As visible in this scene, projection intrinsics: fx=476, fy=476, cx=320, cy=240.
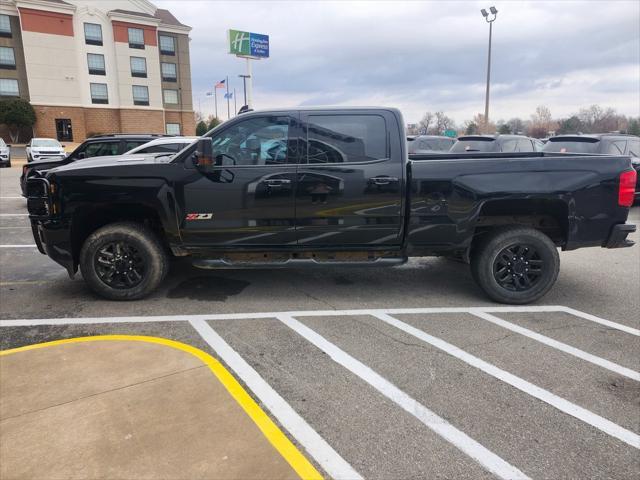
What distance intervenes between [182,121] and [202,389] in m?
52.6

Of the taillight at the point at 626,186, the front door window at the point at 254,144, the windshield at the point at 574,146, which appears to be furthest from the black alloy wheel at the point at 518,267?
the windshield at the point at 574,146

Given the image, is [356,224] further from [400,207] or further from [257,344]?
[257,344]

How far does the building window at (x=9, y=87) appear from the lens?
1671 inches

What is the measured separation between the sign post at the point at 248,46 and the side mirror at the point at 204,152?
37.1 metres

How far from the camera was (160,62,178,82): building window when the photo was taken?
164 ft

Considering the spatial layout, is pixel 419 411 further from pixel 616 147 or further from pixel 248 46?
pixel 248 46

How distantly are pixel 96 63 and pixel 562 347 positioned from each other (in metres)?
51.1

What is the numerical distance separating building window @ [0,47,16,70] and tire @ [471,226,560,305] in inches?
1977

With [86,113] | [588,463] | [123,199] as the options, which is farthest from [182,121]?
[588,463]

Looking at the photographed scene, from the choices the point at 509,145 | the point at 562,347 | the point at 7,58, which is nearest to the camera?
the point at 562,347

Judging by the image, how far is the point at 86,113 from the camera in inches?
1811

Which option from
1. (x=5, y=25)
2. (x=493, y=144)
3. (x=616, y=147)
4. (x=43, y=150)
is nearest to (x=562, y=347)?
(x=616, y=147)

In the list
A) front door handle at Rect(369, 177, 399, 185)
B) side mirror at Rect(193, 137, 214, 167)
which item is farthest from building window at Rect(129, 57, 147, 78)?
front door handle at Rect(369, 177, 399, 185)

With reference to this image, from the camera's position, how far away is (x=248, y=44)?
135ft
